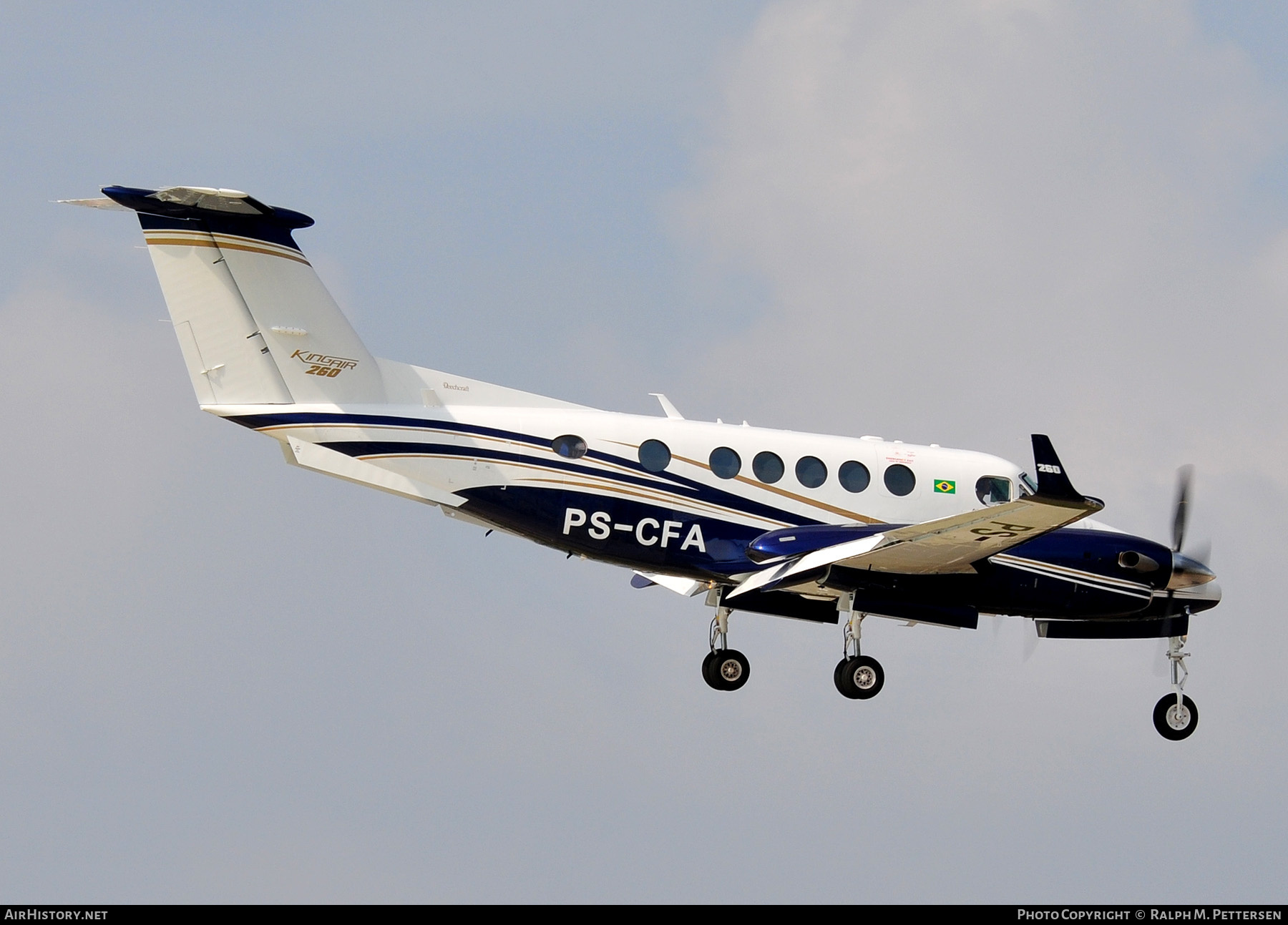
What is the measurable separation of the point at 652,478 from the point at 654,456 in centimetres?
34

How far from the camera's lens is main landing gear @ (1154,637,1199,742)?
29406 millimetres

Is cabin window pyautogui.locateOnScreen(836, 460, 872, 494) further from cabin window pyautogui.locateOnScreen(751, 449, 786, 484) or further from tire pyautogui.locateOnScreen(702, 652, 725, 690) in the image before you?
tire pyautogui.locateOnScreen(702, 652, 725, 690)

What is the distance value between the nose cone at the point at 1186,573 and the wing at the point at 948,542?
3.23 m

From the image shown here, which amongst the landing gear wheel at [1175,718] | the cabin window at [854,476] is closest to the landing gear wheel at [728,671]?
the cabin window at [854,476]

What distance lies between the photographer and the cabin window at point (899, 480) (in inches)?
1119

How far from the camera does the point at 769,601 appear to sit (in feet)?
96.3

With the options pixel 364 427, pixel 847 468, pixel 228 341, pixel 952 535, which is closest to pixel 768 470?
pixel 847 468

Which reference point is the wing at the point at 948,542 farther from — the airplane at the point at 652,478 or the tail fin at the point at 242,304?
the tail fin at the point at 242,304

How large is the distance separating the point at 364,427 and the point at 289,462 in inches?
48.7

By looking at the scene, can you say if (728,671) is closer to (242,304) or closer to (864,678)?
(864,678)

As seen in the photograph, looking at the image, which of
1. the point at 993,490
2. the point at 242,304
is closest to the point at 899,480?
the point at 993,490

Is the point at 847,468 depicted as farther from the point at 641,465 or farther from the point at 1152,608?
the point at 1152,608

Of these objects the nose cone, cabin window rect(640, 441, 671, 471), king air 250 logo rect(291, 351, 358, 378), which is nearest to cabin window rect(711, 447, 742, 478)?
cabin window rect(640, 441, 671, 471)

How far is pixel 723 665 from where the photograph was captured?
29.3 m
